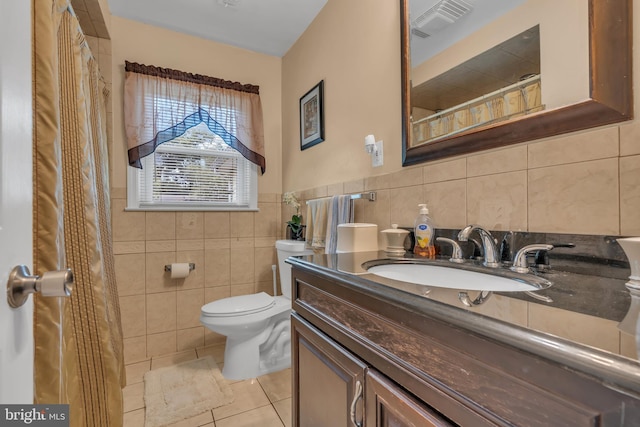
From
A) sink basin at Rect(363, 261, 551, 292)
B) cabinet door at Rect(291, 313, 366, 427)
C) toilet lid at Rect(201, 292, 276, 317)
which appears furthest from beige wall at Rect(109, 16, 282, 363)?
sink basin at Rect(363, 261, 551, 292)

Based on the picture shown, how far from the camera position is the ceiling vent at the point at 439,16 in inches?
42.8

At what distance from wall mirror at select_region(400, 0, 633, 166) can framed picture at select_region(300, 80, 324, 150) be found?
76 centimetres

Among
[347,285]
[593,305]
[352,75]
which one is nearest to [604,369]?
[593,305]

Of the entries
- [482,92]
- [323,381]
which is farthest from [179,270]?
[482,92]

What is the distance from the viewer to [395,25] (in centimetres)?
139

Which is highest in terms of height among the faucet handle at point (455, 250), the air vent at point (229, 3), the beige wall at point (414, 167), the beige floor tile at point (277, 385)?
the air vent at point (229, 3)

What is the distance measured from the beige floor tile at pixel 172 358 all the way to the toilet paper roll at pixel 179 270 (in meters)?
0.57

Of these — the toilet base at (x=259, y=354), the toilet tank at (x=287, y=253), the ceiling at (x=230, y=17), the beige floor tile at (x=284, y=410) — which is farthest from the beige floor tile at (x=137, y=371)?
the ceiling at (x=230, y=17)

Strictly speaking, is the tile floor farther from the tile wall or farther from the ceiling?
the ceiling

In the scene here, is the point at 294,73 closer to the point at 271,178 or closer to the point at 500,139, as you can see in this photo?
the point at 271,178

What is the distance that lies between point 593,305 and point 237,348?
5.87ft

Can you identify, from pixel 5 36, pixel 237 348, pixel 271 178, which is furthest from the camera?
pixel 271 178

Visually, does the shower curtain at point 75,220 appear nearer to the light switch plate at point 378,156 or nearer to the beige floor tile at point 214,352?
the beige floor tile at point 214,352

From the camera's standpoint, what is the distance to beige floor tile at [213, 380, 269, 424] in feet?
5.01
